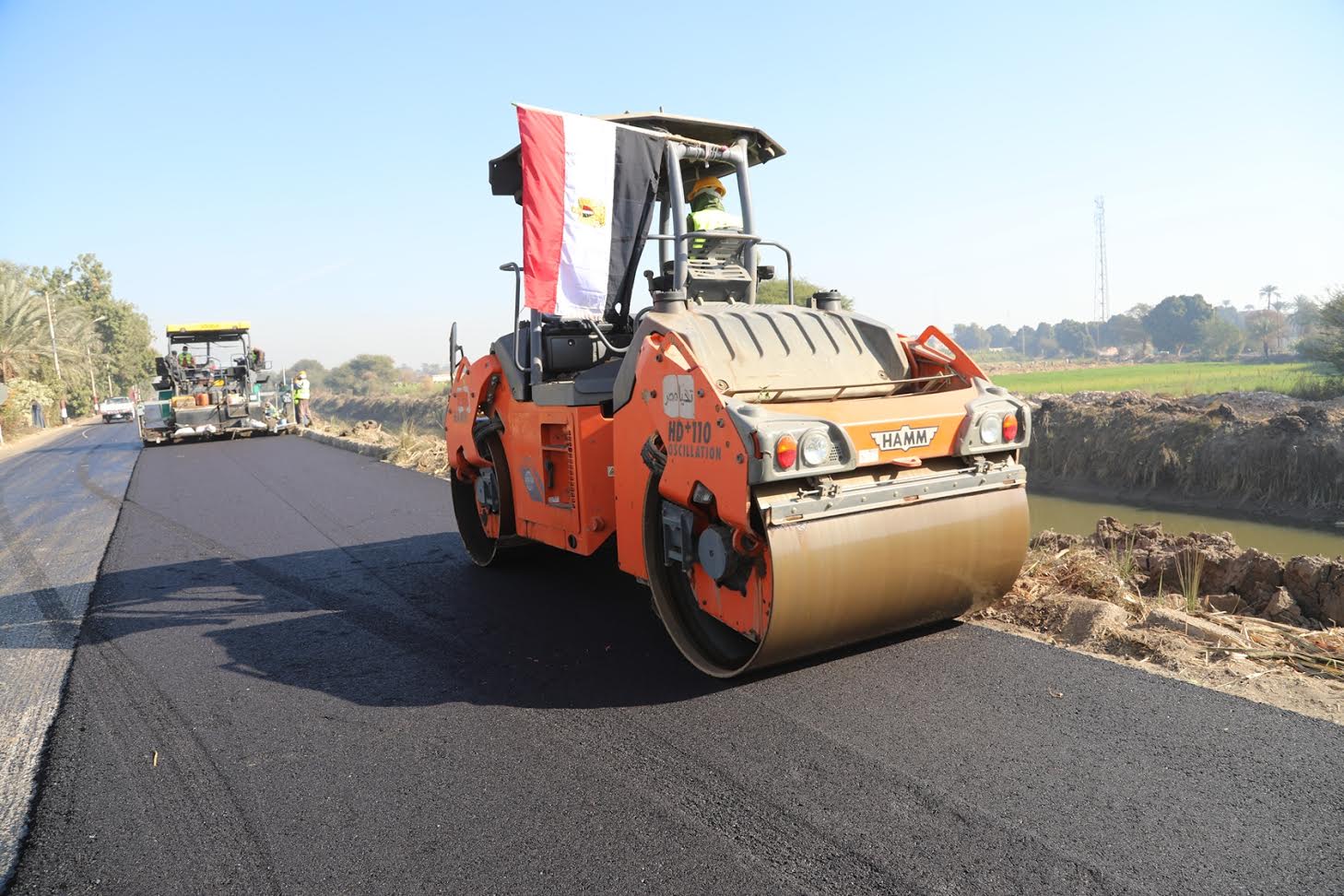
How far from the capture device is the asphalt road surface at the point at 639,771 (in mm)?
2584

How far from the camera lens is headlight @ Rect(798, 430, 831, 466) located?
346 centimetres

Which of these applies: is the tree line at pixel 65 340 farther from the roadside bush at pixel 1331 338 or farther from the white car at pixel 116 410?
the roadside bush at pixel 1331 338

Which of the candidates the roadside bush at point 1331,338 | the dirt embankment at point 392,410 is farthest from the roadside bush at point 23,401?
the roadside bush at point 1331,338

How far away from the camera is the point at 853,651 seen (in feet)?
13.7

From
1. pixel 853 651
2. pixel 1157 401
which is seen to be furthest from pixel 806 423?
pixel 1157 401

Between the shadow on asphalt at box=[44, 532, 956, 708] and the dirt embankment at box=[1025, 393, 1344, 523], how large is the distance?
11773 mm

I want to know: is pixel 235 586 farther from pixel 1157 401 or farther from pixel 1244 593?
pixel 1157 401

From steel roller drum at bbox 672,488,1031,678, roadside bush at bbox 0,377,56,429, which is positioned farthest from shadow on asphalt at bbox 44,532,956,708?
roadside bush at bbox 0,377,56,429

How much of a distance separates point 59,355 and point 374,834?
1808 inches

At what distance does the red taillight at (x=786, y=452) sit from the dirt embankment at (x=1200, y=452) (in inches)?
494

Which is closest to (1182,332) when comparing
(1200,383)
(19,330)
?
(1200,383)

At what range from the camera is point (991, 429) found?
13.3 feet

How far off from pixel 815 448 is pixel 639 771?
1.35 m

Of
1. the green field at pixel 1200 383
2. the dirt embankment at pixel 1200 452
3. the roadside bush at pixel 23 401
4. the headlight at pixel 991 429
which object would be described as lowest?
the dirt embankment at pixel 1200 452
